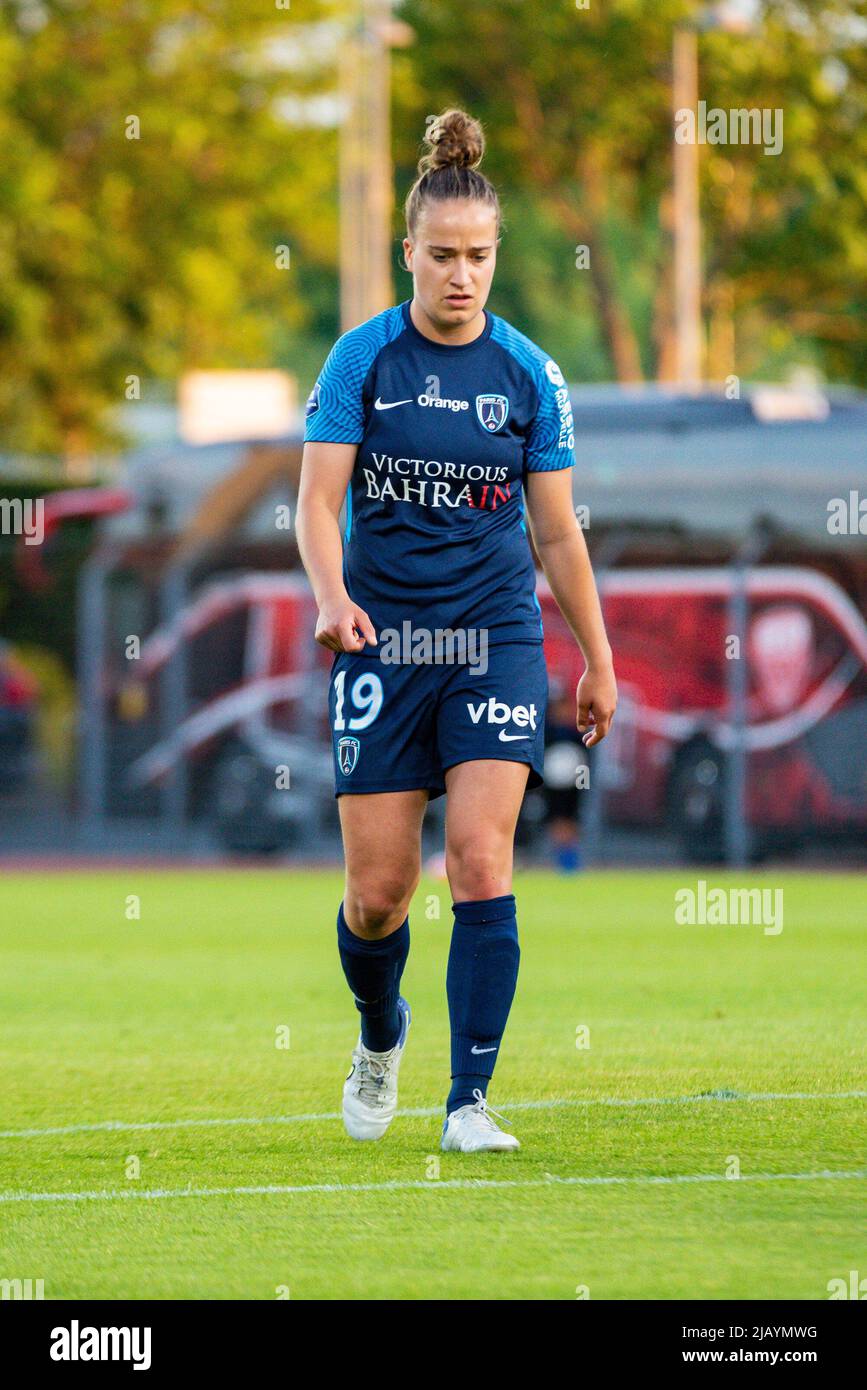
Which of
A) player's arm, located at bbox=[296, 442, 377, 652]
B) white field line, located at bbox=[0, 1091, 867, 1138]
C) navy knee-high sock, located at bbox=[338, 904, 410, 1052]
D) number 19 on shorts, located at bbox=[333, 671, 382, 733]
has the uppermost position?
player's arm, located at bbox=[296, 442, 377, 652]

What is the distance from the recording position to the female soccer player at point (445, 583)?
6066 millimetres

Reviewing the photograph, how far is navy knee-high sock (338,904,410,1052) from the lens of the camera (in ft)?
20.8

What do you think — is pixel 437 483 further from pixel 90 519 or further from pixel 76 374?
pixel 76 374

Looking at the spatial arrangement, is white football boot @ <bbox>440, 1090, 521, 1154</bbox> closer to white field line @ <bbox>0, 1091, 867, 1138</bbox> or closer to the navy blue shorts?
white field line @ <bbox>0, 1091, 867, 1138</bbox>

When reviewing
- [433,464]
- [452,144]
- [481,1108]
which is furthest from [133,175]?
[481,1108]

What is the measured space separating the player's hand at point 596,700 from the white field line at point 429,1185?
119 centimetres

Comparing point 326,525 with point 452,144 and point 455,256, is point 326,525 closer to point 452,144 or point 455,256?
point 455,256

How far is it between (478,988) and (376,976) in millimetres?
365

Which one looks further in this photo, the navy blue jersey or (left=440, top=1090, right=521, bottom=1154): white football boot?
the navy blue jersey

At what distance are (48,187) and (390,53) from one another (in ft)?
17.8

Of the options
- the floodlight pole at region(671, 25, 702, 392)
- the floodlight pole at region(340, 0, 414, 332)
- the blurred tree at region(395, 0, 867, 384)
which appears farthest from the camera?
the blurred tree at region(395, 0, 867, 384)

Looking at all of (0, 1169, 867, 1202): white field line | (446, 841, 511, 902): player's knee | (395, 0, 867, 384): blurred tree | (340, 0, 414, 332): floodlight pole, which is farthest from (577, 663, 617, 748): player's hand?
(395, 0, 867, 384): blurred tree

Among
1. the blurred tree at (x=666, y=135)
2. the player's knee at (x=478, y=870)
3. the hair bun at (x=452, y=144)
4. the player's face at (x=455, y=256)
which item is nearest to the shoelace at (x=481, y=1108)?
the player's knee at (x=478, y=870)
